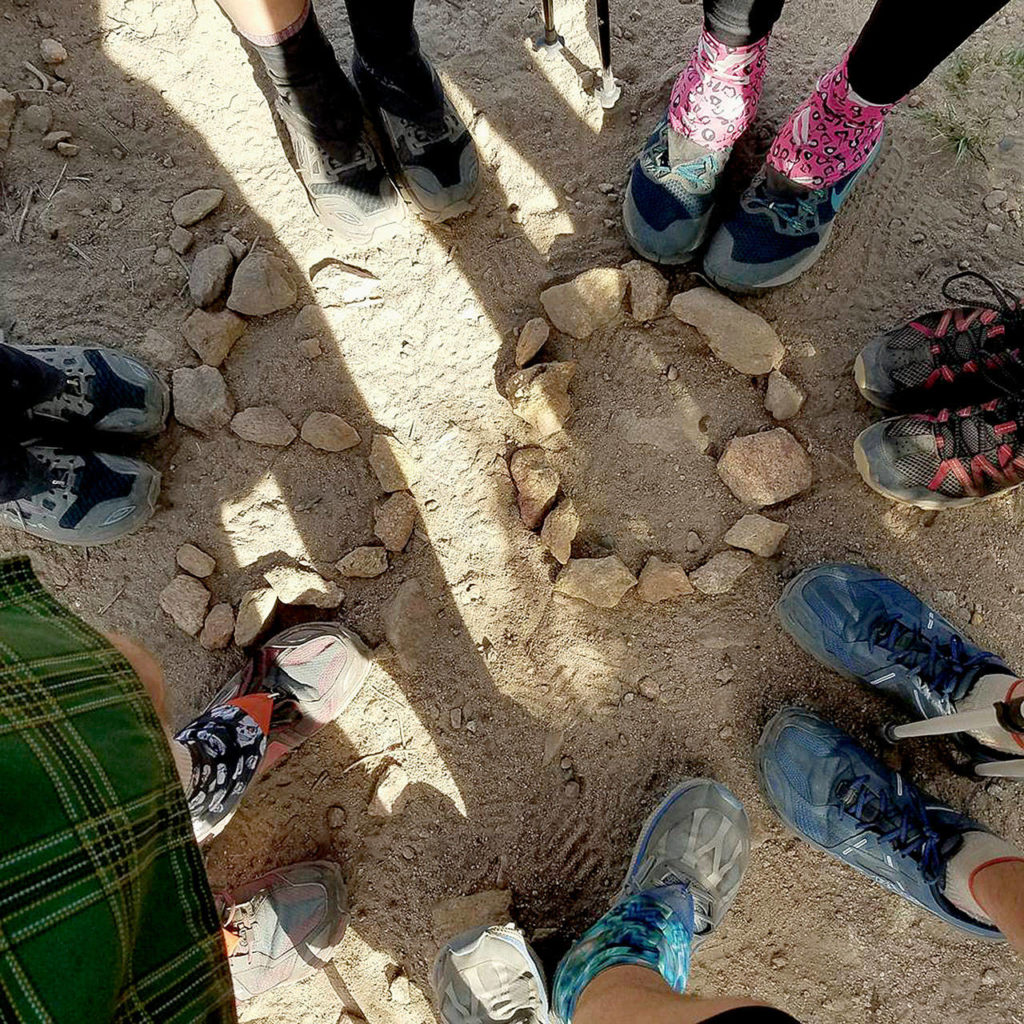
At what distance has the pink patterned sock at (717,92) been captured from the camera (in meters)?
1.49

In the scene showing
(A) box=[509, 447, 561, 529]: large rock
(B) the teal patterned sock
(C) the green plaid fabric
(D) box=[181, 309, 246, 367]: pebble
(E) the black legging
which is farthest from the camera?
(D) box=[181, 309, 246, 367]: pebble

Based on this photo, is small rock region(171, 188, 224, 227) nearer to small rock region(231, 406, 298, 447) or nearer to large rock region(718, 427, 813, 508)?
small rock region(231, 406, 298, 447)

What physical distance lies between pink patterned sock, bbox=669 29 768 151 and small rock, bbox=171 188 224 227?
1147 millimetres

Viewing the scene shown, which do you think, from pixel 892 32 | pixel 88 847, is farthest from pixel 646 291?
pixel 88 847

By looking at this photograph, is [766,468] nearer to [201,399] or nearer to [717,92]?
[717,92]

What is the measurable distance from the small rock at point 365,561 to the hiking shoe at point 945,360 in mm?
1163

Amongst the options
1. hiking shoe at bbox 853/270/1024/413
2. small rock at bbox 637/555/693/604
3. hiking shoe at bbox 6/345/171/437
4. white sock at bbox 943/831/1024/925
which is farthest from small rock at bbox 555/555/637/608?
hiking shoe at bbox 6/345/171/437

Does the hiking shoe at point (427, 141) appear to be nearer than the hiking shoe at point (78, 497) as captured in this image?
No

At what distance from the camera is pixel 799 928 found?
159 centimetres

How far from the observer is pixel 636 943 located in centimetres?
134

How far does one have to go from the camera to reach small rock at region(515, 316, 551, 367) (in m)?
1.72

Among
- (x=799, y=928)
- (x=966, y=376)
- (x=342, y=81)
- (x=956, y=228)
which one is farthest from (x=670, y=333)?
(x=799, y=928)

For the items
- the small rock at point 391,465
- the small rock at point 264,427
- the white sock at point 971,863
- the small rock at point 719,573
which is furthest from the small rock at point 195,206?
the white sock at point 971,863

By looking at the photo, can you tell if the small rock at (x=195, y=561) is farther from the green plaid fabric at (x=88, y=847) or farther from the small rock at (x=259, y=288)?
the green plaid fabric at (x=88, y=847)
